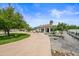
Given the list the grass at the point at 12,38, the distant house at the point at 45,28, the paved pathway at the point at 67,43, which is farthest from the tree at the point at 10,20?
the paved pathway at the point at 67,43

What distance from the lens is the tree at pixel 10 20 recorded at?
3.40 meters

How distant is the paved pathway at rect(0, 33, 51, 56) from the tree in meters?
0.20

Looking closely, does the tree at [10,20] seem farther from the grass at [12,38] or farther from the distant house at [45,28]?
A: the distant house at [45,28]

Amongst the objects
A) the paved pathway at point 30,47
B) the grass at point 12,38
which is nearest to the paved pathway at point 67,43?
the paved pathway at point 30,47

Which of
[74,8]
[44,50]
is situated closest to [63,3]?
[74,8]

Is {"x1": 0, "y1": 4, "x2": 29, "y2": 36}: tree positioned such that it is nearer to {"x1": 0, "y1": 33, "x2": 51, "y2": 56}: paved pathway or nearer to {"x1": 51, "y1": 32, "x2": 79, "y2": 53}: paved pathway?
{"x1": 0, "y1": 33, "x2": 51, "y2": 56}: paved pathway

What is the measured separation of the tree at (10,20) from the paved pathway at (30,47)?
0.66 ft

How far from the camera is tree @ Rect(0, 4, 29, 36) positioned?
134 inches

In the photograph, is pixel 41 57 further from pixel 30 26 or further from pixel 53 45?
pixel 30 26

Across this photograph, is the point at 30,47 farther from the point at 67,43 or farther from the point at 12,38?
the point at 67,43

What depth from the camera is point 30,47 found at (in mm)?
3387

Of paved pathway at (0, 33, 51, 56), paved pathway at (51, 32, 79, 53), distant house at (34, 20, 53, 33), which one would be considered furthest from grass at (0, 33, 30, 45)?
paved pathway at (51, 32, 79, 53)

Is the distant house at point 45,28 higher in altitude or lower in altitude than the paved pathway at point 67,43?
higher

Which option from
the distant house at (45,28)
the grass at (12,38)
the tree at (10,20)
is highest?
the tree at (10,20)
